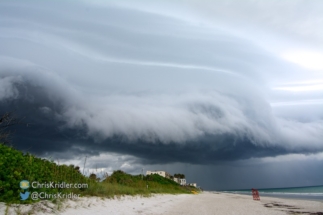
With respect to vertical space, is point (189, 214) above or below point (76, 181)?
below

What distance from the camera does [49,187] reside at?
32.2 feet

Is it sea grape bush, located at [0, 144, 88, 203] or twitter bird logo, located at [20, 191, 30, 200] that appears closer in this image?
sea grape bush, located at [0, 144, 88, 203]

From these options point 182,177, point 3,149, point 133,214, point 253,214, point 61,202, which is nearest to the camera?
point 61,202

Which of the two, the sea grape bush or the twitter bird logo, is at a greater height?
the sea grape bush

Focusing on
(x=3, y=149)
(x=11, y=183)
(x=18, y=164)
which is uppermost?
(x=3, y=149)

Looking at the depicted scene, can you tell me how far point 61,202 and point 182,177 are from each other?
130 metres

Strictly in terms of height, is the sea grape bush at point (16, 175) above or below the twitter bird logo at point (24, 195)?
above

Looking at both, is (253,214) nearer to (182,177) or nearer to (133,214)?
(133,214)

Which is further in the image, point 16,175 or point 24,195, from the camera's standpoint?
point 16,175

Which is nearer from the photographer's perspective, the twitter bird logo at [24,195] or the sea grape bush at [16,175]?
the sea grape bush at [16,175]

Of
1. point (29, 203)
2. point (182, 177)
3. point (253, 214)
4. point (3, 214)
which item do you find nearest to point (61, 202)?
point (29, 203)

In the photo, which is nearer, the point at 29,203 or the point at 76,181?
the point at 29,203

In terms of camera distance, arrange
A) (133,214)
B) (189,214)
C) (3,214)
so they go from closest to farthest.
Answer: (3,214), (133,214), (189,214)

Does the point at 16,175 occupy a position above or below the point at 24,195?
above
